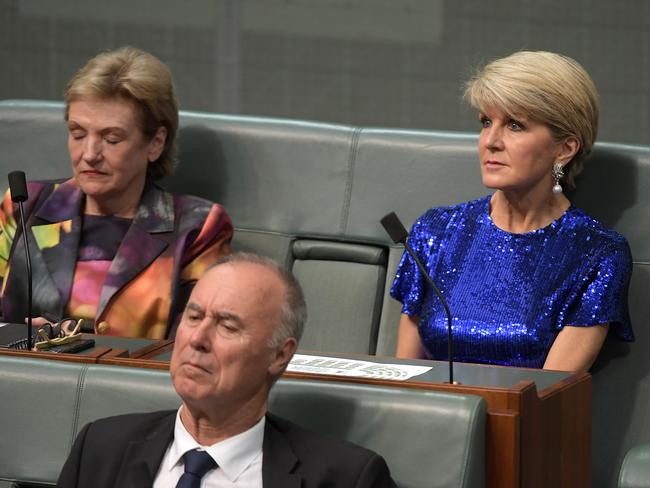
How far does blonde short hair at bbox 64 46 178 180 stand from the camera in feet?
10.8

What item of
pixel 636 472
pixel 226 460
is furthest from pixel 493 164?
pixel 226 460

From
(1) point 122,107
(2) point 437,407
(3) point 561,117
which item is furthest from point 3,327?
(3) point 561,117

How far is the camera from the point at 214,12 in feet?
15.7

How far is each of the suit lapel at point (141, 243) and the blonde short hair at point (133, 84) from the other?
0.18m

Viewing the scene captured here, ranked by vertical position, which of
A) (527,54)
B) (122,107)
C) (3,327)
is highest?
(527,54)

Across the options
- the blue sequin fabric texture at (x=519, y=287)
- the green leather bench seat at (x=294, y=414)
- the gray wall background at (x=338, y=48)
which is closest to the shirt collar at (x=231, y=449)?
the green leather bench seat at (x=294, y=414)

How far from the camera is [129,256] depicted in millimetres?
3219

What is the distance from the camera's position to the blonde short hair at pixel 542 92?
9.70ft

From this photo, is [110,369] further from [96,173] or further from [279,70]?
[279,70]

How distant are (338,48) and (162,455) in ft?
9.38

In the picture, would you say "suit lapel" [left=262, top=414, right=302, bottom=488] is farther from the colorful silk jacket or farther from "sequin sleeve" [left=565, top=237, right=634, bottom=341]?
the colorful silk jacket

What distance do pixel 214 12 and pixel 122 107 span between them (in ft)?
5.13

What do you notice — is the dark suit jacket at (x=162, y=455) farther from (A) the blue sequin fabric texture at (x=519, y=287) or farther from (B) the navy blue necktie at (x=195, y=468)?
(A) the blue sequin fabric texture at (x=519, y=287)

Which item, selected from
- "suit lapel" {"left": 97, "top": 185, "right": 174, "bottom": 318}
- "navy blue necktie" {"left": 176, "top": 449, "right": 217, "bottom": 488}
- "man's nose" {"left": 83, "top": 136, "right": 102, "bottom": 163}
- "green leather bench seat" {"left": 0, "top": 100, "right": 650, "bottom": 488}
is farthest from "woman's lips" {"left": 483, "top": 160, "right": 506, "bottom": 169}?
"navy blue necktie" {"left": 176, "top": 449, "right": 217, "bottom": 488}
